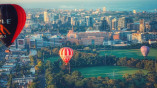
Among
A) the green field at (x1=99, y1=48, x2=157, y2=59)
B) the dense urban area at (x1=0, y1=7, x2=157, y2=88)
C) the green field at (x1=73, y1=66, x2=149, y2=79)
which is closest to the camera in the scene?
the dense urban area at (x1=0, y1=7, x2=157, y2=88)

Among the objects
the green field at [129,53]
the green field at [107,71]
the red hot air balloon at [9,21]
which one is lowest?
the green field at [107,71]

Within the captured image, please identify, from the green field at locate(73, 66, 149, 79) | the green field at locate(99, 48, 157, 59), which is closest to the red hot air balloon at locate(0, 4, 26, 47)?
the green field at locate(73, 66, 149, 79)

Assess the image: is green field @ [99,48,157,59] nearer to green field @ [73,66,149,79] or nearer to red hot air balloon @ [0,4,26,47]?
green field @ [73,66,149,79]

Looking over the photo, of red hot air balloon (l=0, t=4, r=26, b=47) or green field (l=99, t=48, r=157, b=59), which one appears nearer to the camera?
red hot air balloon (l=0, t=4, r=26, b=47)

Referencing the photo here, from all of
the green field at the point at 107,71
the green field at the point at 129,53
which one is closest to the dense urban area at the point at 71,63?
the green field at the point at 107,71

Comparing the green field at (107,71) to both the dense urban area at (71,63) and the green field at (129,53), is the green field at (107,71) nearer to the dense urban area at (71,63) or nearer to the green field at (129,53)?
the dense urban area at (71,63)

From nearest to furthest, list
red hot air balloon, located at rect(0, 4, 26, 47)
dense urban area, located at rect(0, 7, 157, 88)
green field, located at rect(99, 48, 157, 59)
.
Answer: red hot air balloon, located at rect(0, 4, 26, 47) → dense urban area, located at rect(0, 7, 157, 88) → green field, located at rect(99, 48, 157, 59)

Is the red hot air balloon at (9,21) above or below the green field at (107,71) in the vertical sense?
above
